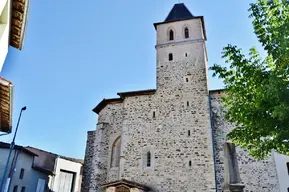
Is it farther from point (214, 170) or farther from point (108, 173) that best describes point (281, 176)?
point (108, 173)

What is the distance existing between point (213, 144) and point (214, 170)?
1639 millimetres

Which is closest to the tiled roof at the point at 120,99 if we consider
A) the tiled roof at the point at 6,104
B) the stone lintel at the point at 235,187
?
the stone lintel at the point at 235,187

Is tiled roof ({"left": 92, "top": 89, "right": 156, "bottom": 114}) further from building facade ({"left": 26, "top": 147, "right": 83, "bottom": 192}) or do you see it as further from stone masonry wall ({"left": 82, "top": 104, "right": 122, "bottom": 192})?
building facade ({"left": 26, "top": 147, "right": 83, "bottom": 192})

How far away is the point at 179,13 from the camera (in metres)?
22.5

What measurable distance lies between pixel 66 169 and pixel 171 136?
12.7 meters

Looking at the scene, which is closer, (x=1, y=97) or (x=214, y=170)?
(x=1, y=97)

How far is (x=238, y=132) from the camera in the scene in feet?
27.3

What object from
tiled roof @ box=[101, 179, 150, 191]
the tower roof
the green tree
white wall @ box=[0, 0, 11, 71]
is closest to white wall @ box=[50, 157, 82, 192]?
tiled roof @ box=[101, 179, 150, 191]

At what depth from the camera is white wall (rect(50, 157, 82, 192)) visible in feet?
76.3

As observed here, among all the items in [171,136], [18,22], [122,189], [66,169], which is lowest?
[122,189]

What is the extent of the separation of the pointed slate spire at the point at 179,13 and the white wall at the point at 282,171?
12.4 metres

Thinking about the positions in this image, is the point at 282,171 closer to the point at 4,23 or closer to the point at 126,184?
the point at 126,184

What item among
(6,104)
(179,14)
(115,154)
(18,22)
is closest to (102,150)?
(115,154)

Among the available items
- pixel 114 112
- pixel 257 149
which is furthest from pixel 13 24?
pixel 114 112
